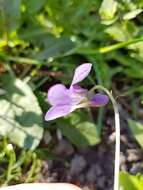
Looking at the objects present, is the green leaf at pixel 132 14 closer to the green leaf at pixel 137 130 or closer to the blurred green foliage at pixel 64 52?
the blurred green foliage at pixel 64 52

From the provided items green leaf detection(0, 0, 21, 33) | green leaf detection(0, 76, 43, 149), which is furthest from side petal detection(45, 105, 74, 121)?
green leaf detection(0, 0, 21, 33)

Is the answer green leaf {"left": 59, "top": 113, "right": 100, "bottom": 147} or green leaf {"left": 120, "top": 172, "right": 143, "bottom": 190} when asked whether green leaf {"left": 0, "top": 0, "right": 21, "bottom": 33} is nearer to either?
green leaf {"left": 59, "top": 113, "right": 100, "bottom": 147}

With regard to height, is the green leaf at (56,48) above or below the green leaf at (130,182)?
below

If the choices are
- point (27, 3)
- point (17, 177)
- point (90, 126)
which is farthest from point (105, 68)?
point (17, 177)

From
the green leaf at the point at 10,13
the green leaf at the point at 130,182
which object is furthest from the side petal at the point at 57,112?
the green leaf at the point at 10,13

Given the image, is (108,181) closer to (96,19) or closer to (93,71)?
(93,71)

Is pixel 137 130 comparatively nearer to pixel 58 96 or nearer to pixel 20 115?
pixel 20 115
